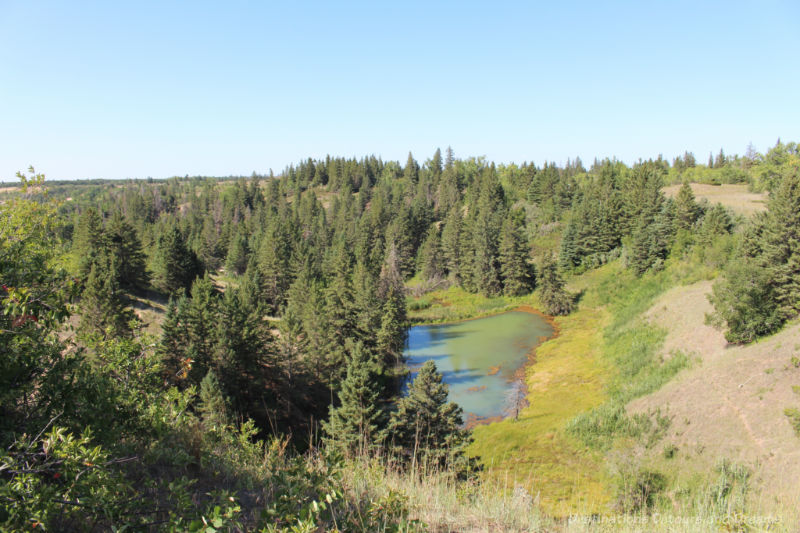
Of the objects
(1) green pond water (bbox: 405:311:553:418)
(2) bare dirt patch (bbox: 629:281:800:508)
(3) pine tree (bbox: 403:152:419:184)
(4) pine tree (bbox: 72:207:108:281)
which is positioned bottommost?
(1) green pond water (bbox: 405:311:553:418)

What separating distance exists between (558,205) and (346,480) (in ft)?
310

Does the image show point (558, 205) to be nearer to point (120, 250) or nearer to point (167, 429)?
point (120, 250)

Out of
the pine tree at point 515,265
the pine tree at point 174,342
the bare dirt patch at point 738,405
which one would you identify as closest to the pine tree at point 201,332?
the pine tree at point 174,342

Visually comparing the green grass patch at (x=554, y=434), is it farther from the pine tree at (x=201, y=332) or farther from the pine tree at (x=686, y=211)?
the pine tree at (x=686, y=211)

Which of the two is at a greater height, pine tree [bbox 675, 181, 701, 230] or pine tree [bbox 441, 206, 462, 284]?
pine tree [bbox 675, 181, 701, 230]

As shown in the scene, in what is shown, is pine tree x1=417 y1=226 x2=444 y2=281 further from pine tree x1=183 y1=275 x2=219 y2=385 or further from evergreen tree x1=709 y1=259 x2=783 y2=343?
pine tree x1=183 y1=275 x2=219 y2=385

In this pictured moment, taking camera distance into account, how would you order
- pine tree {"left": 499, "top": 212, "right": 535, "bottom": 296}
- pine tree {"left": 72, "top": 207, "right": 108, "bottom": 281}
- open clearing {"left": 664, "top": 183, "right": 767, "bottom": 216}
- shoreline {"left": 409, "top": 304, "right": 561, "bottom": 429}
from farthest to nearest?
1. pine tree {"left": 499, "top": 212, "right": 535, "bottom": 296}
2. open clearing {"left": 664, "top": 183, "right": 767, "bottom": 216}
3. pine tree {"left": 72, "top": 207, "right": 108, "bottom": 281}
4. shoreline {"left": 409, "top": 304, "right": 561, "bottom": 429}

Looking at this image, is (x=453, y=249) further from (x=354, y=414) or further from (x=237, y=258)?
(x=354, y=414)

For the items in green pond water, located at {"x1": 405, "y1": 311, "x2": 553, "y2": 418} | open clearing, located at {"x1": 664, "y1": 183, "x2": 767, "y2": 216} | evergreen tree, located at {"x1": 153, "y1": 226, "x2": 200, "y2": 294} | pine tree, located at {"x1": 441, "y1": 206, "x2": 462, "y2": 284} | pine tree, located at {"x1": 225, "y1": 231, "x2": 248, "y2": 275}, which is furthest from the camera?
pine tree, located at {"x1": 225, "y1": 231, "x2": 248, "y2": 275}

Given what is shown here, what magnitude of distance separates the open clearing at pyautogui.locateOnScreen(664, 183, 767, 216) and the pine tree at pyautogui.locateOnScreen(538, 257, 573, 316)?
21500mm

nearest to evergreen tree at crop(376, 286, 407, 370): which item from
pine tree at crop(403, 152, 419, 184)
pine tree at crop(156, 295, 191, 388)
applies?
pine tree at crop(156, 295, 191, 388)

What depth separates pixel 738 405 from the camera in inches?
811

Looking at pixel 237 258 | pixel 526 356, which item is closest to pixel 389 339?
pixel 526 356

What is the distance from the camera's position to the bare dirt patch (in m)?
16.6
